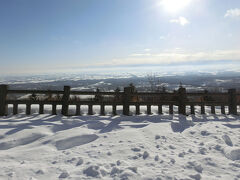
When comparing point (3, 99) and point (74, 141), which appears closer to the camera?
point (74, 141)

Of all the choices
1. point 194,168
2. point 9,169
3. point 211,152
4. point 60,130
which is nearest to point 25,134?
point 60,130

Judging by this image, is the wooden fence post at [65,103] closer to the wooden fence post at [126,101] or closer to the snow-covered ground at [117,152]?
the snow-covered ground at [117,152]

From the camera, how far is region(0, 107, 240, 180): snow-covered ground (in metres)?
2.77

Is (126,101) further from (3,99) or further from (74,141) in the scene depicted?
(3,99)

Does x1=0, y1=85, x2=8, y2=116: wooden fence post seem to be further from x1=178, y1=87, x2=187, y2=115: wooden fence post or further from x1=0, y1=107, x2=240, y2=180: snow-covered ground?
x1=178, y1=87, x2=187, y2=115: wooden fence post

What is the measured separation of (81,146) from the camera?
3775mm

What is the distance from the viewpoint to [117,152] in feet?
11.4

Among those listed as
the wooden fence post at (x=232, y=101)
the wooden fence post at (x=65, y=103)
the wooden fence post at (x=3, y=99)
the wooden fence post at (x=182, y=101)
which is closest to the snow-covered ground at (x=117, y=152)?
the wooden fence post at (x=65, y=103)

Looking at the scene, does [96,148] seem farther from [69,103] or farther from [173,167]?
[69,103]

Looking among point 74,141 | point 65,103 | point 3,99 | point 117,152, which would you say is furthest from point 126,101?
point 3,99

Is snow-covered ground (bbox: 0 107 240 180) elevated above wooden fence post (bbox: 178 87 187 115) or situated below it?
below

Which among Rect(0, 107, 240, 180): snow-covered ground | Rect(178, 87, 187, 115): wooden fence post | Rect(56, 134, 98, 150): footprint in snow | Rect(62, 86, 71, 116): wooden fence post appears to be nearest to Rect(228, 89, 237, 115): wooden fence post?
Rect(178, 87, 187, 115): wooden fence post

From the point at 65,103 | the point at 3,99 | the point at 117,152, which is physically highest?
the point at 3,99

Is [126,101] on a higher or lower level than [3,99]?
lower
